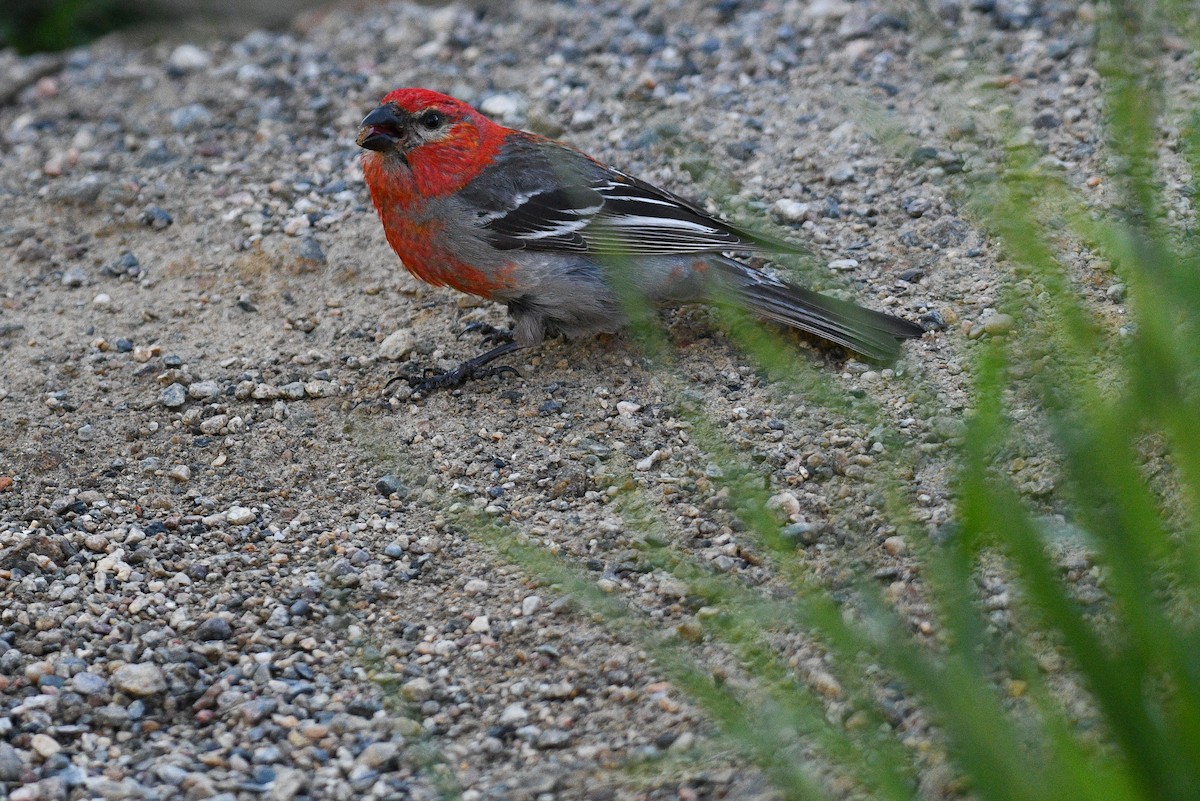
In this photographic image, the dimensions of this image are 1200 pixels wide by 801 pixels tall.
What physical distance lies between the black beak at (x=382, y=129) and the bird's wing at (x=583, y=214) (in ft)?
1.08

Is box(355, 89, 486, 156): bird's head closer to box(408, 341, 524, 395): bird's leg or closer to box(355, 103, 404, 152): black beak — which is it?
box(355, 103, 404, 152): black beak

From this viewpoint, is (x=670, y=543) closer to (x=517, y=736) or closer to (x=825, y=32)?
(x=517, y=736)

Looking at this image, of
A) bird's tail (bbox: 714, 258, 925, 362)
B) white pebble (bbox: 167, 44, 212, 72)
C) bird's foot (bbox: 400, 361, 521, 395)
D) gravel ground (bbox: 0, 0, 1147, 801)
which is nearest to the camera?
gravel ground (bbox: 0, 0, 1147, 801)

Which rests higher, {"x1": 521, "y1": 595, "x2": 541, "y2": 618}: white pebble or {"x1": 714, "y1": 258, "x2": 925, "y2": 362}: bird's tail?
{"x1": 714, "y1": 258, "x2": 925, "y2": 362}: bird's tail

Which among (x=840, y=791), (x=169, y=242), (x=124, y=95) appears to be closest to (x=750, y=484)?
(x=840, y=791)

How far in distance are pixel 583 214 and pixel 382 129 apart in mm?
776

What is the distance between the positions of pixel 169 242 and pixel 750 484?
3.76m

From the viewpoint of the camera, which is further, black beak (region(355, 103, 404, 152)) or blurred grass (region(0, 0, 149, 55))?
blurred grass (region(0, 0, 149, 55))

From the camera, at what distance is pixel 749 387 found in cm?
438

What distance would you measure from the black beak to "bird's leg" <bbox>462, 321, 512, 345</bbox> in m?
0.75

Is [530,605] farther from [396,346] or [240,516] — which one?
[396,346]

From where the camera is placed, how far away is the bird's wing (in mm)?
4680

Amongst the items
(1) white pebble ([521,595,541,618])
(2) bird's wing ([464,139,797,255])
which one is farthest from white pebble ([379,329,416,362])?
(1) white pebble ([521,595,541,618])

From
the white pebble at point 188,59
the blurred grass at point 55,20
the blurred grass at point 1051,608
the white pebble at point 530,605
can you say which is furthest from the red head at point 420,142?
the blurred grass at point 55,20
